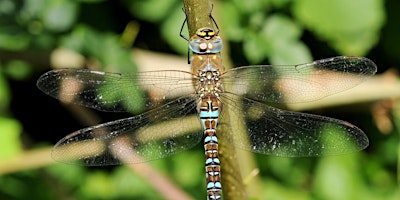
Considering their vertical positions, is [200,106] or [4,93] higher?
[4,93]

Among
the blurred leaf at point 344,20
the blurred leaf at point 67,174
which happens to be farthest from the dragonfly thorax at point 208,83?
the blurred leaf at point 67,174

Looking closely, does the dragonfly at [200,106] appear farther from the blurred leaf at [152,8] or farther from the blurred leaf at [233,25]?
the blurred leaf at [152,8]

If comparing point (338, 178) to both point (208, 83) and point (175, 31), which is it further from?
point (208, 83)

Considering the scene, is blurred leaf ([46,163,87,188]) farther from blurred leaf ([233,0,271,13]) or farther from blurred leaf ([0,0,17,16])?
blurred leaf ([233,0,271,13])

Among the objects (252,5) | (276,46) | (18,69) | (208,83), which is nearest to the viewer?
(208,83)

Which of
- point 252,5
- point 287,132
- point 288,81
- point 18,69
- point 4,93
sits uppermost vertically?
point 252,5

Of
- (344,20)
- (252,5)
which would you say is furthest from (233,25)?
(344,20)

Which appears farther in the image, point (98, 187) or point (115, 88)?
point (98, 187)

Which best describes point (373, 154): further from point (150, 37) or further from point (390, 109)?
point (150, 37)
